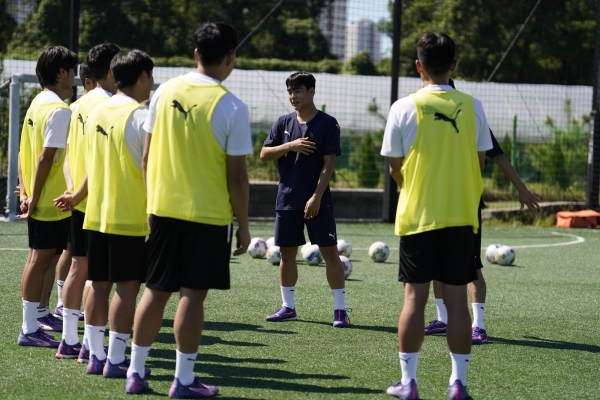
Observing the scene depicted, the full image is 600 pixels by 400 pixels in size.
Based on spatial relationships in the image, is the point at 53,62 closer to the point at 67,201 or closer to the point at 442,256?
the point at 67,201

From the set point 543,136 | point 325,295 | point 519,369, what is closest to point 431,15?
point 543,136

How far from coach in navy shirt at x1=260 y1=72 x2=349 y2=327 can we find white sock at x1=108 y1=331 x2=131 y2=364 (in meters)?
2.18

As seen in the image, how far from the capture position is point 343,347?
597cm

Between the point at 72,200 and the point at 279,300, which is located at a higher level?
the point at 72,200

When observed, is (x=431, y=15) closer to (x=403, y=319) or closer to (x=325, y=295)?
(x=325, y=295)

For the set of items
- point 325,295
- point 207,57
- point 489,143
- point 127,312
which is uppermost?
point 207,57

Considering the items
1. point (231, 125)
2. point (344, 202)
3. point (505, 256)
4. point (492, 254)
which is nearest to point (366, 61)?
point (344, 202)

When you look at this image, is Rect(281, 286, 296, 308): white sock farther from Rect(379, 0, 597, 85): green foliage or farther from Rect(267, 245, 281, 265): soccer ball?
Rect(379, 0, 597, 85): green foliage

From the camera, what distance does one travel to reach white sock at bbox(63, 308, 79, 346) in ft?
17.4

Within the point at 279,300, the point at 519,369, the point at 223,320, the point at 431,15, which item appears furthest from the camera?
the point at 431,15

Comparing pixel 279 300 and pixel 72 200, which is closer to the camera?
pixel 72 200

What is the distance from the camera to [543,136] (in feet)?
64.2

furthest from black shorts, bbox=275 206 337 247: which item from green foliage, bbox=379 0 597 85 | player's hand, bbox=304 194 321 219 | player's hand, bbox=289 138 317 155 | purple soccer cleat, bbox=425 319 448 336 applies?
green foliage, bbox=379 0 597 85

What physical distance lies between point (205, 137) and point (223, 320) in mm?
2844
